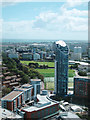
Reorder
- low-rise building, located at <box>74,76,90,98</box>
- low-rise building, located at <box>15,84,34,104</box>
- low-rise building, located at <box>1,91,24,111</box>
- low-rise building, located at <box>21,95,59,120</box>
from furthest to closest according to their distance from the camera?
low-rise building, located at <box>74,76,90,98</box> < low-rise building, located at <box>15,84,34,104</box> < low-rise building, located at <box>1,91,24,111</box> < low-rise building, located at <box>21,95,59,120</box>

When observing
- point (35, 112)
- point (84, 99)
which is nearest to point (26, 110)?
point (35, 112)

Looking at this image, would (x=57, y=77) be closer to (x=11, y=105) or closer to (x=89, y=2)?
(x=11, y=105)

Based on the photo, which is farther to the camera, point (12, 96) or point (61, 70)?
point (61, 70)

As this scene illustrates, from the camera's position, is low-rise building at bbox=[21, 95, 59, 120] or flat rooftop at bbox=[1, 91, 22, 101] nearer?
low-rise building at bbox=[21, 95, 59, 120]

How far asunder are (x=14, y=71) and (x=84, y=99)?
2.65 m

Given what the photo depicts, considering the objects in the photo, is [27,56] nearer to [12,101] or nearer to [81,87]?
[81,87]

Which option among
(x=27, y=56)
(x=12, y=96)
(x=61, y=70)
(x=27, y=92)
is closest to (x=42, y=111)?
(x=12, y=96)

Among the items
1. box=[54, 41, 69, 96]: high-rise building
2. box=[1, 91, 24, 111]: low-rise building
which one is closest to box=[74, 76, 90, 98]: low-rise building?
box=[54, 41, 69, 96]: high-rise building

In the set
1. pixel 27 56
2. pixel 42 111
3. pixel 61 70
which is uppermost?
pixel 27 56

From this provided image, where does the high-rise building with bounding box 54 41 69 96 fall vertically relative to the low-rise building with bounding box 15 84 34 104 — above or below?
above

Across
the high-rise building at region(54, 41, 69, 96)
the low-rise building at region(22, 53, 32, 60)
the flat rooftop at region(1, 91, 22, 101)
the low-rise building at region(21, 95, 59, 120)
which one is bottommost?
the low-rise building at region(21, 95, 59, 120)

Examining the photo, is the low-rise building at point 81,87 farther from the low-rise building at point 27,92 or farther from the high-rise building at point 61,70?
the low-rise building at point 27,92

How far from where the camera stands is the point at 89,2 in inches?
88.4

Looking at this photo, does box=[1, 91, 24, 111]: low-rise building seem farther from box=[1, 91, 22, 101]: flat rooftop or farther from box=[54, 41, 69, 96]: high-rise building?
box=[54, 41, 69, 96]: high-rise building
